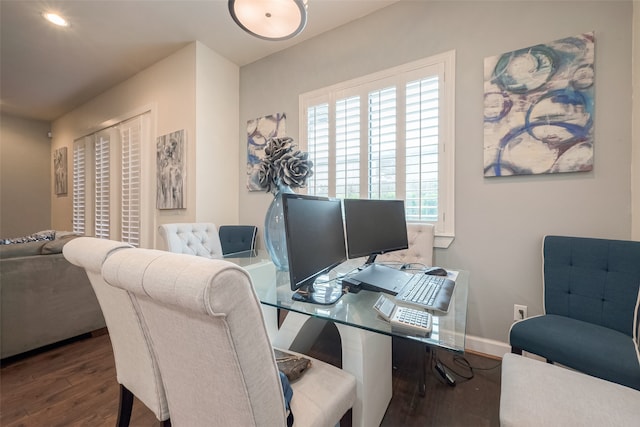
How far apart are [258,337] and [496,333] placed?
2.06 m

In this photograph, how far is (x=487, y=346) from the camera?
192 cm

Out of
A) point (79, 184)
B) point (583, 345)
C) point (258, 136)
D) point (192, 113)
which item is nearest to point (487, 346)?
point (583, 345)

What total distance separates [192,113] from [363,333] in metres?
2.94

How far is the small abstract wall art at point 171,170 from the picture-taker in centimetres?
296

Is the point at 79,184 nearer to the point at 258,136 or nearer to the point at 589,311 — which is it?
the point at 258,136

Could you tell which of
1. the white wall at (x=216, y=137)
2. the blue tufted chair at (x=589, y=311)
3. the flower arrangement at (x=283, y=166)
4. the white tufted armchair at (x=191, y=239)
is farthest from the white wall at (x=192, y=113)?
the blue tufted chair at (x=589, y=311)

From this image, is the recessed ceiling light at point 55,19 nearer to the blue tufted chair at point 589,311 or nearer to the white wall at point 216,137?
the white wall at point 216,137

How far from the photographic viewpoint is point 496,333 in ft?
6.24

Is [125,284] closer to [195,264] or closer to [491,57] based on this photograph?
[195,264]

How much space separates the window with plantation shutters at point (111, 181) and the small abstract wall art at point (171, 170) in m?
0.40

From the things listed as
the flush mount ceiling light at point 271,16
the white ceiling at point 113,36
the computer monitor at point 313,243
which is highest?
the white ceiling at point 113,36

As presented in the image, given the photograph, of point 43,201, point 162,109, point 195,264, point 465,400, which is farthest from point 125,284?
point 43,201

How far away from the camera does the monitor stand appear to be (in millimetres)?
1084

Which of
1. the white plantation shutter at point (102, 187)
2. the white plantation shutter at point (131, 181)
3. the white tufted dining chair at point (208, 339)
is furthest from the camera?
the white plantation shutter at point (102, 187)
